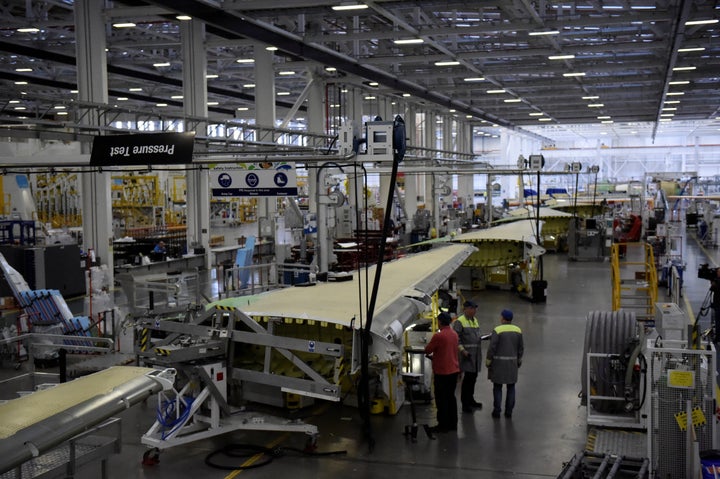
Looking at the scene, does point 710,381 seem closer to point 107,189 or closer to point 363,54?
point 107,189

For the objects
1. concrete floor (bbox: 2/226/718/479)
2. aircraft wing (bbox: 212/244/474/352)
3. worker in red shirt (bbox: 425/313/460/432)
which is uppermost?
aircraft wing (bbox: 212/244/474/352)

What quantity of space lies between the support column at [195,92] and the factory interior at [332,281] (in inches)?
3.6

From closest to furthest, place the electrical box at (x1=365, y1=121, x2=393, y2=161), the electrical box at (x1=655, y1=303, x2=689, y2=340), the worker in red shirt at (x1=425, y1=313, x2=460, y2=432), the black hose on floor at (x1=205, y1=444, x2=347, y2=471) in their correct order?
the electrical box at (x1=655, y1=303, x2=689, y2=340), the black hose on floor at (x1=205, y1=444, x2=347, y2=471), the electrical box at (x1=365, y1=121, x2=393, y2=161), the worker in red shirt at (x1=425, y1=313, x2=460, y2=432)

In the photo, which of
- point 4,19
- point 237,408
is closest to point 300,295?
point 237,408

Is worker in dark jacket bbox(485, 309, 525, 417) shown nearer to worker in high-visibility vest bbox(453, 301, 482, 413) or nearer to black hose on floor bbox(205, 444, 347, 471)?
worker in high-visibility vest bbox(453, 301, 482, 413)

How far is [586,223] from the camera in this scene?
105 feet

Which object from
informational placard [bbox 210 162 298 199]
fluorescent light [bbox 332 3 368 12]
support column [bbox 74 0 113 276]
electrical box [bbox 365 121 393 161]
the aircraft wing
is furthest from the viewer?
support column [bbox 74 0 113 276]

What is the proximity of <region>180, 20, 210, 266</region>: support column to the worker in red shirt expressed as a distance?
54.1ft

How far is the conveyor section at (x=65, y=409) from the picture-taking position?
397 centimetres

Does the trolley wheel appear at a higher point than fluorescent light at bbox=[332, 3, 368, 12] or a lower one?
lower

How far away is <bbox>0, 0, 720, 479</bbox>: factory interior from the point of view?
8555 mm

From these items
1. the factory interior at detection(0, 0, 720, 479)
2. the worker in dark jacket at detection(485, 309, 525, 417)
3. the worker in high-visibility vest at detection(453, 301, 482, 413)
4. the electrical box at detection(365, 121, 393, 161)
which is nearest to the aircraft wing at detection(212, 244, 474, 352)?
the factory interior at detection(0, 0, 720, 479)

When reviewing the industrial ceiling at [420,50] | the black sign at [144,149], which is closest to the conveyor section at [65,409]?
the black sign at [144,149]

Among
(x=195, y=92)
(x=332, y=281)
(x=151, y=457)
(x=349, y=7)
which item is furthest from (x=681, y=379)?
(x=195, y=92)
